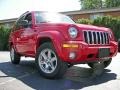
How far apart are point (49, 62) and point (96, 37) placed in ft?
4.41

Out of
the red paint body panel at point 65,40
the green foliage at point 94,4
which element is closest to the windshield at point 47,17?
the red paint body panel at point 65,40

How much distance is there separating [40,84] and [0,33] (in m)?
19.7

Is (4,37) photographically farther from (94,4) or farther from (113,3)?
(94,4)

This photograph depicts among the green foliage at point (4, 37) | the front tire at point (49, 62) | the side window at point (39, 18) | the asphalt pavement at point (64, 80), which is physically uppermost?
the side window at point (39, 18)

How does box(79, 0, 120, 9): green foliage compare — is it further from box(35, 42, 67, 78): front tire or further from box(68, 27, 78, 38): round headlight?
box(68, 27, 78, 38): round headlight

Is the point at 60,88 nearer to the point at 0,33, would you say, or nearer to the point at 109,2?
the point at 0,33

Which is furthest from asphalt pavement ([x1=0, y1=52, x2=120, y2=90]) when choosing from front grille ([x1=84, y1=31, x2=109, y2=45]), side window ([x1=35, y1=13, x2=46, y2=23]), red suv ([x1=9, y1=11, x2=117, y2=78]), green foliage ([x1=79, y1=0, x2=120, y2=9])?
green foliage ([x1=79, y1=0, x2=120, y2=9])

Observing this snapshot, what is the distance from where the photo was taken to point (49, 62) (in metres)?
7.88

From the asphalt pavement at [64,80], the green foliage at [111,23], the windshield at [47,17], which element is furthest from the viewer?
the green foliage at [111,23]

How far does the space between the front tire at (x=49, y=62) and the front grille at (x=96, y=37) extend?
852mm

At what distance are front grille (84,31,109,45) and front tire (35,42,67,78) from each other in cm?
85

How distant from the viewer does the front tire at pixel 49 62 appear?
7.46m

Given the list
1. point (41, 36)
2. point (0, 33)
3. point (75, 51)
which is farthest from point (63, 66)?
point (0, 33)

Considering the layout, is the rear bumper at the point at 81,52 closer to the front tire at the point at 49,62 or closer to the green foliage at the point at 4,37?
the front tire at the point at 49,62
